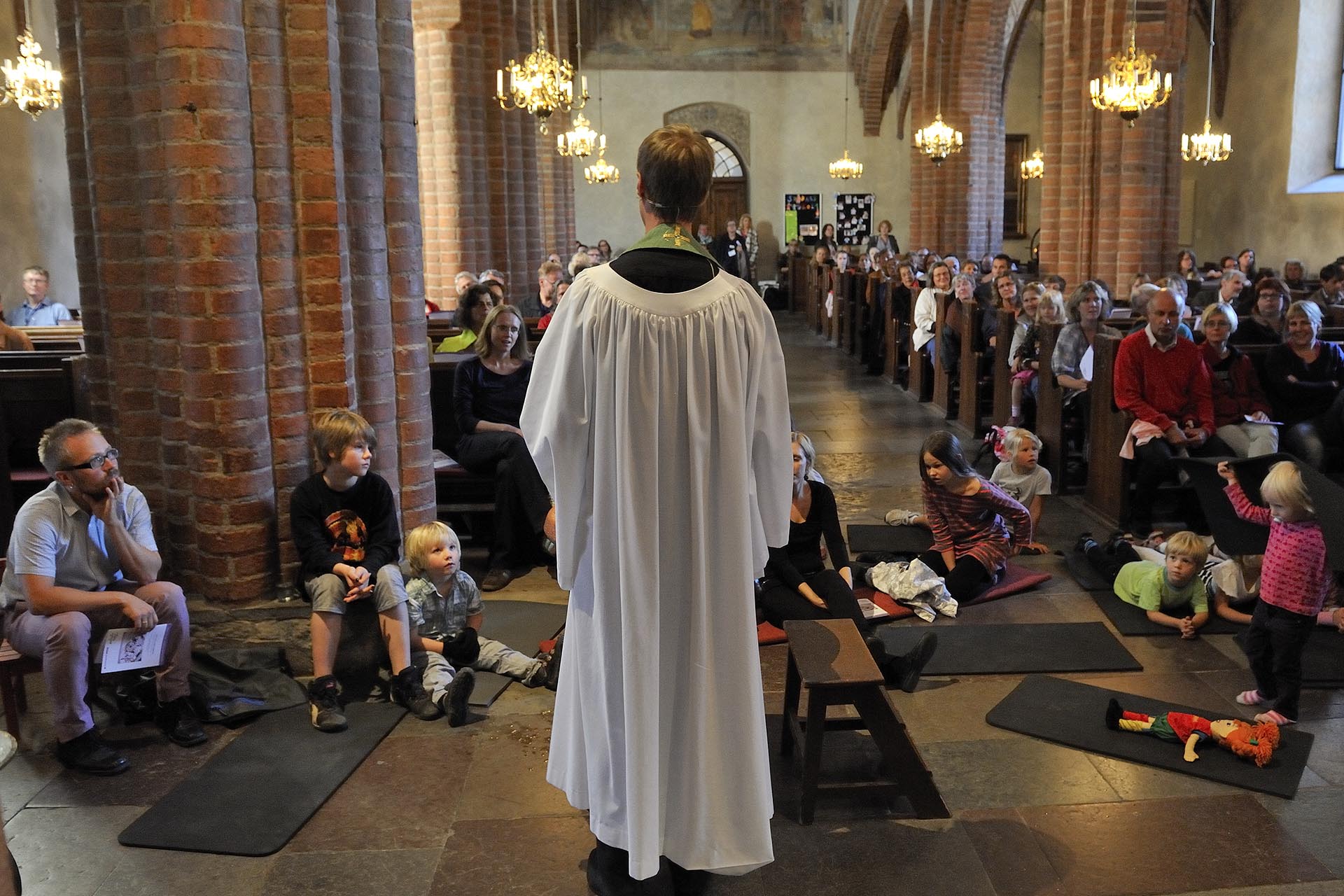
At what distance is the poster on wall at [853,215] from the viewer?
28500mm

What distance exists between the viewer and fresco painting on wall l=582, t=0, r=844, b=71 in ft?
89.5

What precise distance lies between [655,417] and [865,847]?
5.00ft

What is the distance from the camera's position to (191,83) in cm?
471

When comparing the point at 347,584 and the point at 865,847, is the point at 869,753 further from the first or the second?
the point at 347,584

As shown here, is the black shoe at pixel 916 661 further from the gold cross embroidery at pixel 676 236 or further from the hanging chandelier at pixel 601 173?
the hanging chandelier at pixel 601 173

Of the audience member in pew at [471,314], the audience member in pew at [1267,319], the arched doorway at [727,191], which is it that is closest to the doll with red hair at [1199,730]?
the audience member in pew at [1267,319]

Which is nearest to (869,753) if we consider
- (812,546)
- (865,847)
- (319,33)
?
(865,847)

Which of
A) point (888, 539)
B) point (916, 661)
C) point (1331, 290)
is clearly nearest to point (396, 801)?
point (916, 661)

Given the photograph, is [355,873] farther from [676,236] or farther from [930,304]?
[930,304]

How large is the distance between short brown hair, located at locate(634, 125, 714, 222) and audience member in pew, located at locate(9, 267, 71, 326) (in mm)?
9848

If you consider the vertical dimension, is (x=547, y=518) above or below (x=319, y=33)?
below

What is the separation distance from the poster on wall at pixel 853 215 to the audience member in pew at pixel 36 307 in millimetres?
19651

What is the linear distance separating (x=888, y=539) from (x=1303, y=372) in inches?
103

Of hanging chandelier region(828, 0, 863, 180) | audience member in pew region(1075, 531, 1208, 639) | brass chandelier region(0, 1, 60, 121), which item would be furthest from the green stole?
hanging chandelier region(828, 0, 863, 180)
